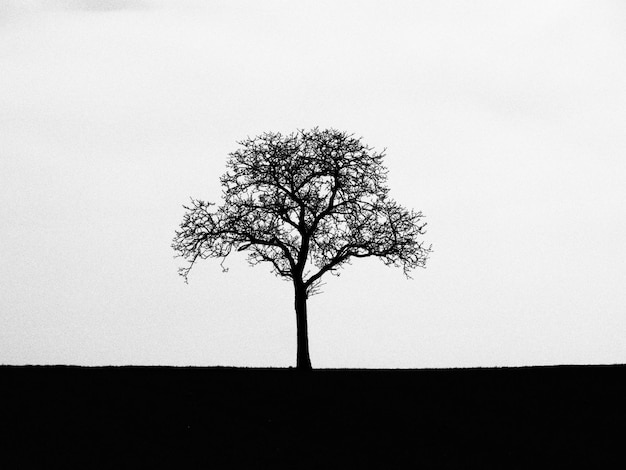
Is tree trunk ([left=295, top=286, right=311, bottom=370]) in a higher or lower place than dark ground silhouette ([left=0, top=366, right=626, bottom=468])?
higher

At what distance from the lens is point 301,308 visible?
35344 millimetres

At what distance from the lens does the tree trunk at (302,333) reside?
34.9 meters

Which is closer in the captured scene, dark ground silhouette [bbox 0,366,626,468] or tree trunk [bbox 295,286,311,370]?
dark ground silhouette [bbox 0,366,626,468]

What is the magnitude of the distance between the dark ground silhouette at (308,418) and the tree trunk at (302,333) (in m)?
3.85

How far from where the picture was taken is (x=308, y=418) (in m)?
23.5

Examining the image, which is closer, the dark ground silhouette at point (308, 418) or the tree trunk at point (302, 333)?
the dark ground silhouette at point (308, 418)

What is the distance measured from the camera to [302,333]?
35.1m

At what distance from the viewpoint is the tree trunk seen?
3491cm

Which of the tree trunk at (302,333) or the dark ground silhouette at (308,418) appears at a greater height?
the tree trunk at (302,333)

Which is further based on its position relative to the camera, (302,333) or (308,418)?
(302,333)

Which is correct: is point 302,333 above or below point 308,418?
above

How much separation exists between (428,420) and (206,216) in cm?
1686

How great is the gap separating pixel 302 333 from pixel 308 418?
38.1 feet

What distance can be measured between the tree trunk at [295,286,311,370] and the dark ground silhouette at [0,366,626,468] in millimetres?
3853
